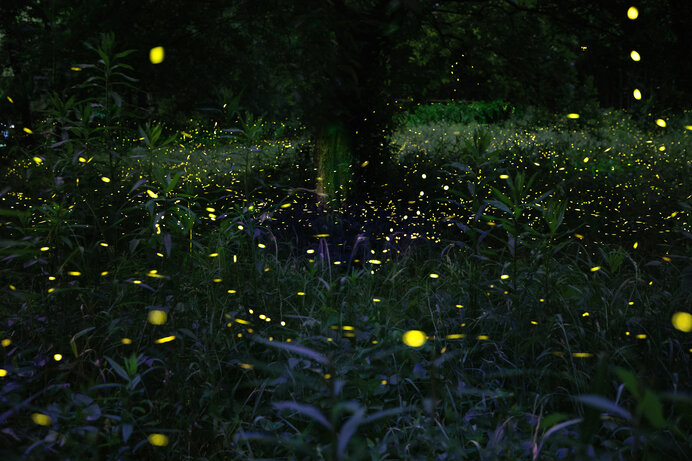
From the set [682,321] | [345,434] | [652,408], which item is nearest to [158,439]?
[345,434]

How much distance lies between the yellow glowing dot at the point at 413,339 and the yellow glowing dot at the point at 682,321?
4.42ft

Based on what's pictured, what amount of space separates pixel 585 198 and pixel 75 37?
6675 millimetres

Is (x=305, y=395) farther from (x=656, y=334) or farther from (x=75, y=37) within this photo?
(x=75, y=37)

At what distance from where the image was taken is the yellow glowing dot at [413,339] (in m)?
2.71

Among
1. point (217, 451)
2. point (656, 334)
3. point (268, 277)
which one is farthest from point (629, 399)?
point (268, 277)

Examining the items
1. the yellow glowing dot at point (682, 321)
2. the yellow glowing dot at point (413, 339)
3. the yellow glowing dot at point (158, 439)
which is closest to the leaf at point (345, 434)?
the yellow glowing dot at point (158, 439)

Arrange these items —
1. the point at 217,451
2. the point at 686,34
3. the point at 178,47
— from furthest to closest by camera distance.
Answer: the point at 178,47
the point at 686,34
the point at 217,451

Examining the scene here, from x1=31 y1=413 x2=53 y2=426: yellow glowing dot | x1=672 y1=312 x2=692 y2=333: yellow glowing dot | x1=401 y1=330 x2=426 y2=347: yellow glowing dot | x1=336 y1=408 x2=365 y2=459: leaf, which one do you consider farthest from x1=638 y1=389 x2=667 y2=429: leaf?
x1=672 y1=312 x2=692 y2=333: yellow glowing dot

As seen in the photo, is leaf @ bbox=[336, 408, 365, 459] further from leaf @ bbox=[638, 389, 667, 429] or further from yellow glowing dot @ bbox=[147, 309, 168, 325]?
yellow glowing dot @ bbox=[147, 309, 168, 325]

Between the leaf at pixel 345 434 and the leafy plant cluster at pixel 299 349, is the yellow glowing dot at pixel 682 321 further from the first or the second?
the leaf at pixel 345 434

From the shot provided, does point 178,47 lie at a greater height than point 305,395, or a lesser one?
greater

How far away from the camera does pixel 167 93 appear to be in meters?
7.19

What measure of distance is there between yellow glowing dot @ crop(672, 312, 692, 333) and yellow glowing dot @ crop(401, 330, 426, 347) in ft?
4.42

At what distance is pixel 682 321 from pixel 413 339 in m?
1.42
